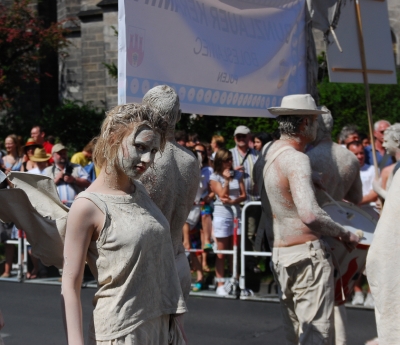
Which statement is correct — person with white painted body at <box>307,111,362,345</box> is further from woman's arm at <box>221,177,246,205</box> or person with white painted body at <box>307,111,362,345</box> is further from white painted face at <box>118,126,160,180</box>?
woman's arm at <box>221,177,246,205</box>

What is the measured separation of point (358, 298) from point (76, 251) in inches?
252

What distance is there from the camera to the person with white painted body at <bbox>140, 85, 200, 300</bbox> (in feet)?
13.3

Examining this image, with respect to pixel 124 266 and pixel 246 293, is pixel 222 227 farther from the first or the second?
pixel 124 266

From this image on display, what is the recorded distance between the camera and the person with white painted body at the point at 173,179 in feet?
13.3

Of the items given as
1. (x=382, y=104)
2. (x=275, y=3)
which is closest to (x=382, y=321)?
(x=275, y=3)

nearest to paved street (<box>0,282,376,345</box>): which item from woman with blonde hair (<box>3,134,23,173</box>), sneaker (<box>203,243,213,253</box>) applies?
sneaker (<box>203,243,213,253</box>)

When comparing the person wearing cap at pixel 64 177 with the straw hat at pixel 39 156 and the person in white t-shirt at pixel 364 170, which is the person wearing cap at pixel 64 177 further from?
the person in white t-shirt at pixel 364 170

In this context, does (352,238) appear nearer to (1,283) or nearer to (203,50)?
(203,50)

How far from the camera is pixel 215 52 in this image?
235 inches

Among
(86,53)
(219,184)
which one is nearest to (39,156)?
(219,184)

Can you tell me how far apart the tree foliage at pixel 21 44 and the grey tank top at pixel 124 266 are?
20159 mm

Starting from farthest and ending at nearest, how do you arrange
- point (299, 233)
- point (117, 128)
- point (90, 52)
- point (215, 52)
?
point (90, 52) < point (215, 52) < point (299, 233) < point (117, 128)

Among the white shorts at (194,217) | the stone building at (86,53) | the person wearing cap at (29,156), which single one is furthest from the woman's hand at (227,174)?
the stone building at (86,53)

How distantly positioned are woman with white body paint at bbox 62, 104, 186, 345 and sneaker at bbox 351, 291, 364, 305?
5.99 metres
